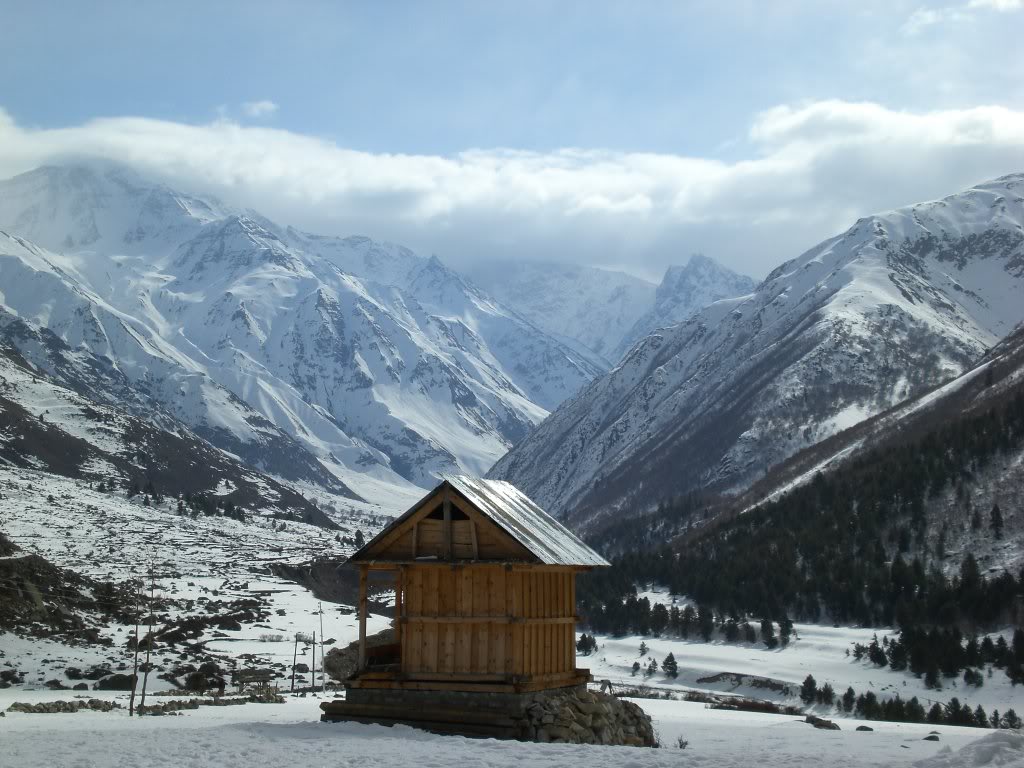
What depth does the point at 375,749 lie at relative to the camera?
2200 cm

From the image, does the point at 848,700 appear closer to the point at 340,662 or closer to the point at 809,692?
the point at 809,692

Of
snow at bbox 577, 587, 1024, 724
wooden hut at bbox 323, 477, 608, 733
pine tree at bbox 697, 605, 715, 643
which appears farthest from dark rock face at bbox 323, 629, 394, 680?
pine tree at bbox 697, 605, 715, 643

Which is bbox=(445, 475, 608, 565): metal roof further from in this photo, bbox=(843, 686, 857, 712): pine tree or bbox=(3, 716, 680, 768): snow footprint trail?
bbox=(843, 686, 857, 712): pine tree

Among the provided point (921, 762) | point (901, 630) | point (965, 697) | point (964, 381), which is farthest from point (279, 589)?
point (964, 381)

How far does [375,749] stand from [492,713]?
475cm

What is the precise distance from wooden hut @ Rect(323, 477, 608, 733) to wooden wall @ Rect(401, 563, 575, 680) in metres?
0.02

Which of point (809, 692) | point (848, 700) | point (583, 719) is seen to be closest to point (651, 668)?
point (809, 692)

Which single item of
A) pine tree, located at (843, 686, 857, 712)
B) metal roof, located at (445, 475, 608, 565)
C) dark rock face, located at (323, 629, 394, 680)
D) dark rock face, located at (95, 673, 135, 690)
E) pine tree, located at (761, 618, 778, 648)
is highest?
metal roof, located at (445, 475, 608, 565)

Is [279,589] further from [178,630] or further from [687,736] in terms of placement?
[687,736]

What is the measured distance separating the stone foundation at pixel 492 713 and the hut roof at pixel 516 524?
10.2 ft

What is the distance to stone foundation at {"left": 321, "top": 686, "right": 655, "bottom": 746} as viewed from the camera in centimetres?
2617

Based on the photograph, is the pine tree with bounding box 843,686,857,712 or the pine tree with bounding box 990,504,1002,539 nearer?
the pine tree with bounding box 843,686,857,712

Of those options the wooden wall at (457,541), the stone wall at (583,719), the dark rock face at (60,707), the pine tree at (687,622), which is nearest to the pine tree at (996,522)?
the pine tree at (687,622)

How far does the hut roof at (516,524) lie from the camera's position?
27.0 meters
